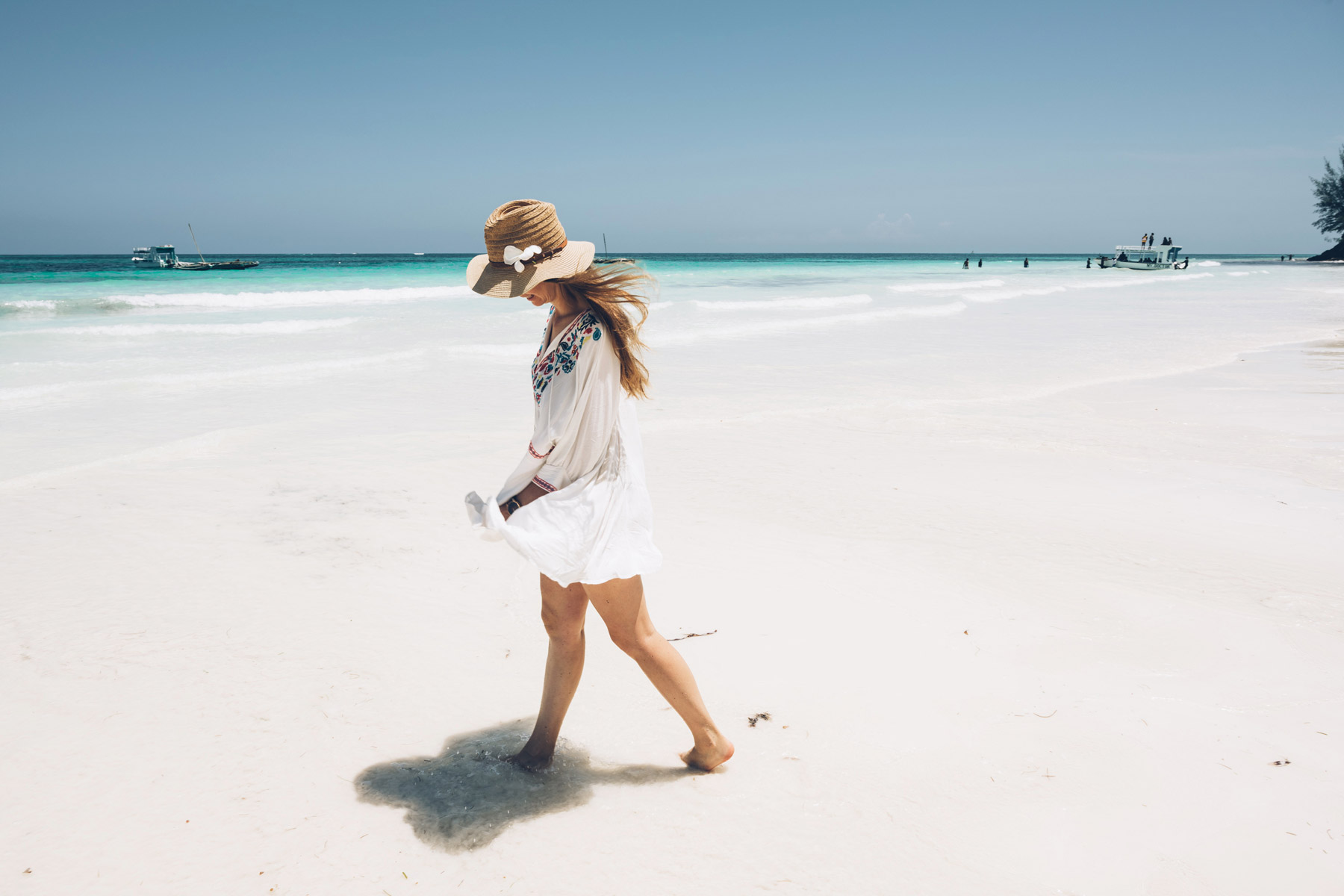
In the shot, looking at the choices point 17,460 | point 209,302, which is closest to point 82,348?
point 17,460

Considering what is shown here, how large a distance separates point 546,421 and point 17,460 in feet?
20.7

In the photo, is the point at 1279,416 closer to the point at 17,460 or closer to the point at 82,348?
the point at 17,460

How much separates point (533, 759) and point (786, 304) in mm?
25056

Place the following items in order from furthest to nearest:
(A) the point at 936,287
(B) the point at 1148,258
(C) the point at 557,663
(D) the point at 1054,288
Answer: (B) the point at 1148,258 < (A) the point at 936,287 < (D) the point at 1054,288 < (C) the point at 557,663

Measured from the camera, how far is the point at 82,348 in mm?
13609

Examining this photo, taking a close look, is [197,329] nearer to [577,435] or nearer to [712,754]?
[577,435]

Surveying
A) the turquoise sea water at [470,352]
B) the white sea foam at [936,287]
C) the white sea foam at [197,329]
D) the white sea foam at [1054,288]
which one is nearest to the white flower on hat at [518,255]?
the turquoise sea water at [470,352]

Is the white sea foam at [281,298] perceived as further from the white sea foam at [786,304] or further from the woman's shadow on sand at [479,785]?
the woman's shadow on sand at [479,785]

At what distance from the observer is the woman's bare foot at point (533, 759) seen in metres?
2.66

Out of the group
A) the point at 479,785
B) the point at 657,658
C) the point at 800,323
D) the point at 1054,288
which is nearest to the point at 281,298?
the point at 800,323

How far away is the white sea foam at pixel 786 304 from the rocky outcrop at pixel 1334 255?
3092 inches

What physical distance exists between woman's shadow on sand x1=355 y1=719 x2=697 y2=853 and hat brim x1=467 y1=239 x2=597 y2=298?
5.31 ft

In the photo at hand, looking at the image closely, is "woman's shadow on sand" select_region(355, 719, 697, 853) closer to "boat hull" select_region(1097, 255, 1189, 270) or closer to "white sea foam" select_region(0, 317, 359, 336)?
"white sea foam" select_region(0, 317, 359, 336)

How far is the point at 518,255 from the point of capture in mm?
2174
